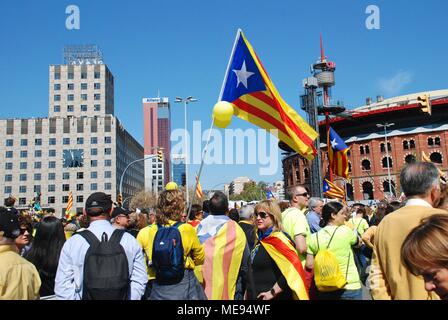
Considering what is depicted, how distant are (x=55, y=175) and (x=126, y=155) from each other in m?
17.4

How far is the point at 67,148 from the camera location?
86250 mm

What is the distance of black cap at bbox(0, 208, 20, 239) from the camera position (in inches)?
135

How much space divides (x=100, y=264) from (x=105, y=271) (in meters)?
0.08

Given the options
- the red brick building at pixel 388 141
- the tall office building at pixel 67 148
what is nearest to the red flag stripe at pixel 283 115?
the red brick building at pixel 388 141

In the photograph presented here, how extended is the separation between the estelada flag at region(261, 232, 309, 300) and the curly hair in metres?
1.07

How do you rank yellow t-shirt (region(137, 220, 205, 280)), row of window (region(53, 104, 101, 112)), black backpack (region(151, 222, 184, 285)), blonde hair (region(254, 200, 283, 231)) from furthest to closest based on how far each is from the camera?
row of window (region(53, 104, 101, 112)), blonde hair (region(254, 200, 283, 231)), yellow t-shirt (region(137, 220, 205, 280)), black backpack (region(151, 222, 184, 285))

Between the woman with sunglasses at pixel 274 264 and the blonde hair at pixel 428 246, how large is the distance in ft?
8.29

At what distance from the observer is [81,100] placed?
90.6 m

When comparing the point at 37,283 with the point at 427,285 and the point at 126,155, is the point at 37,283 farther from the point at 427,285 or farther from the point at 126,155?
the point at 126,155

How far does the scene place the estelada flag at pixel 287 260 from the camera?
14.9 feet

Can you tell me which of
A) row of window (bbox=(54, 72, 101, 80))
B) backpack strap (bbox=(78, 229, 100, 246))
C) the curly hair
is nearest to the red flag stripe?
the curly hair

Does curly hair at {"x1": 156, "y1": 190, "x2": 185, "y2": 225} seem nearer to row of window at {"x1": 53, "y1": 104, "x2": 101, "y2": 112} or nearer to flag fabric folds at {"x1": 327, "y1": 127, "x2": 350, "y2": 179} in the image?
flag fabric folds at {"x1": 327, "y1": 127, "x2": 350, "y2": 179}

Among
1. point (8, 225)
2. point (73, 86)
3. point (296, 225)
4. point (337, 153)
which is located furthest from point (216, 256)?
point (73, 86)
